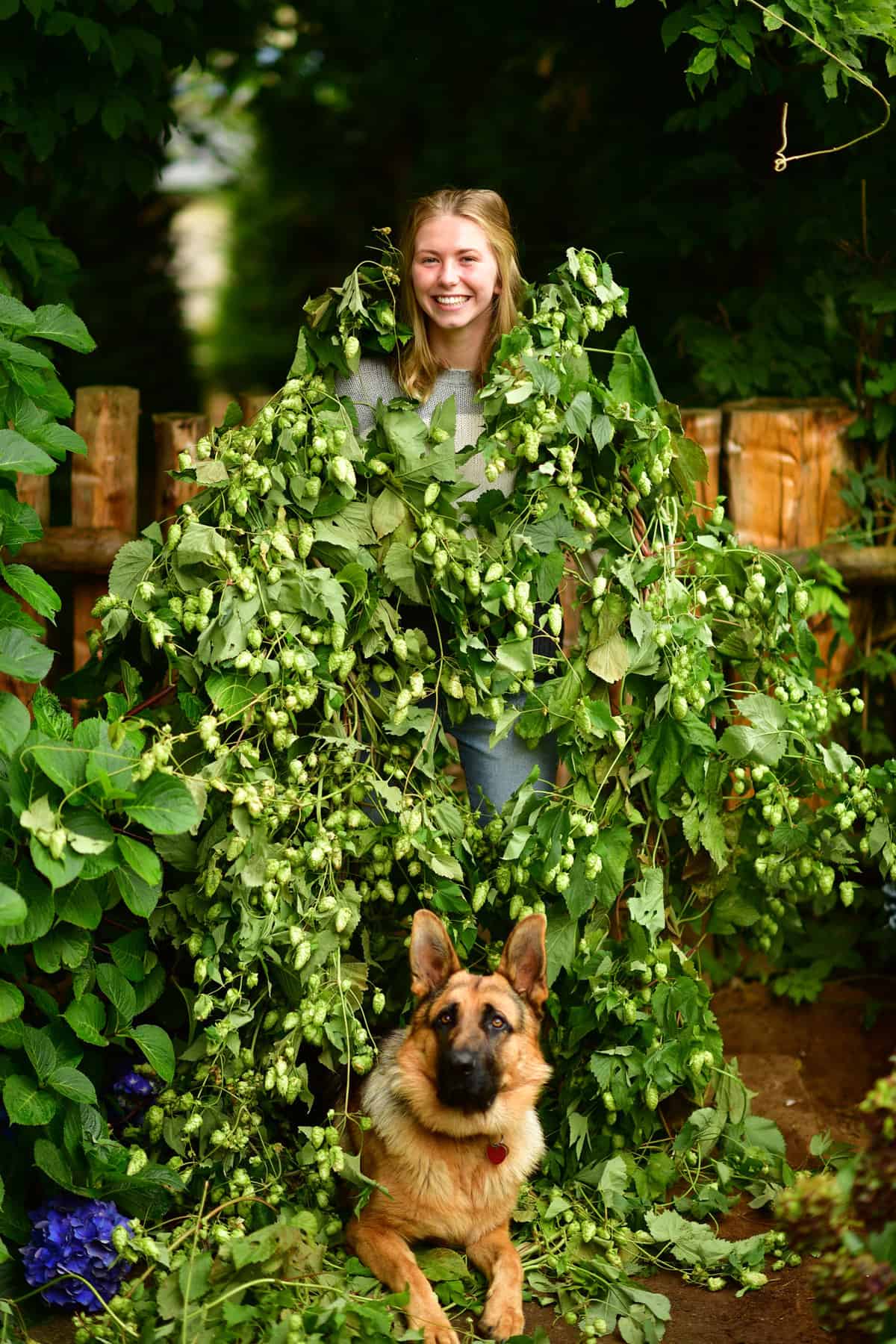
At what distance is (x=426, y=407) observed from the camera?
409 cm

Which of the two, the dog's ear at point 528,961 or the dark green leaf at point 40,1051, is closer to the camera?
the dark green leaf at point 40,1051

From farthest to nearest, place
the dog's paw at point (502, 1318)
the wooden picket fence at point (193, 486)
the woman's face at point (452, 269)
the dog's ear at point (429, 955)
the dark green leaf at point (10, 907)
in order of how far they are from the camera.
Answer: the wooden picket fence at point (193, 486) < the woman's face at point (452, 269) < the dog's ear at point (429, 955) < the dog's paw at point (502, 1318) < the dark green leaf at point (10, 907)

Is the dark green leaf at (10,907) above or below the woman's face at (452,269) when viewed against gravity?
below

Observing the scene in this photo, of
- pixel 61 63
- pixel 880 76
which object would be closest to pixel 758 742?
pixel 880 76

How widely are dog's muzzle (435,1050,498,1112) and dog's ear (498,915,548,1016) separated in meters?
0.27

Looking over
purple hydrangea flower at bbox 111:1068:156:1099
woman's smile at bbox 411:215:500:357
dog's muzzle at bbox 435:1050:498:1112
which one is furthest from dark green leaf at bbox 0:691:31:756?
woman's smile at bbox 411:215:500:357

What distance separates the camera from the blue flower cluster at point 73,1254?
3.24m

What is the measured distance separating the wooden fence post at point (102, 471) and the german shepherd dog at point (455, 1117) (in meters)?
2.12

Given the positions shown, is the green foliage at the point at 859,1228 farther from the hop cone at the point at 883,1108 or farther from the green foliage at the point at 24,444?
the green foliage at the point at 24,444

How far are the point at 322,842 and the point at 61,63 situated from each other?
3215mm

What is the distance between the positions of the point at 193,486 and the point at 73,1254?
8.64ft

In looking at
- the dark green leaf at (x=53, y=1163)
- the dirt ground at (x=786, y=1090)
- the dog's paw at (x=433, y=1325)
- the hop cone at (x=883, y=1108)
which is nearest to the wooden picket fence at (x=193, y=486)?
the dirt ground at (x=786, y=1090)

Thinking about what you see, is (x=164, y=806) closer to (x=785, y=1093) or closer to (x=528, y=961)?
(x=528, y=961)

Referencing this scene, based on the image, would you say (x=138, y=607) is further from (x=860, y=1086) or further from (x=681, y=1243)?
(x=860, y=1086)
